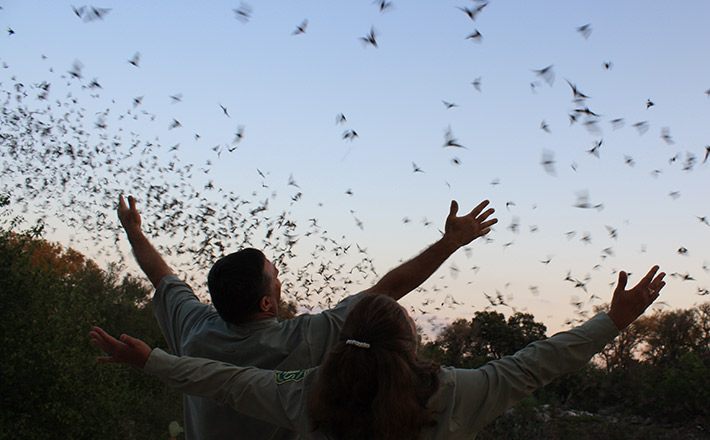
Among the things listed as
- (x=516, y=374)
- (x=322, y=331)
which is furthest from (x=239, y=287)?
(x=516, y=374)

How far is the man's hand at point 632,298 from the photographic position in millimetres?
3021

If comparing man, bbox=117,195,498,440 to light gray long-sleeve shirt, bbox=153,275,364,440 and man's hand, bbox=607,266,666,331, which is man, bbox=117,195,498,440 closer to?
light gray long-sleeve shirt, bbox=153,275,364,440

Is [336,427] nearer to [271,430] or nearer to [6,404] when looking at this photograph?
[271,430]

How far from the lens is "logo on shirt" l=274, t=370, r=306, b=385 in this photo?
2.82 m

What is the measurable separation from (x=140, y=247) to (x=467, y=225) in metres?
2.31

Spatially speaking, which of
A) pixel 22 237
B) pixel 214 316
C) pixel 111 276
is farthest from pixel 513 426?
pixel 111 276

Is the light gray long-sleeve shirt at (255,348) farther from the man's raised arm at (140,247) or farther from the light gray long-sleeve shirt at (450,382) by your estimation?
the man's raised arm at (140,247)

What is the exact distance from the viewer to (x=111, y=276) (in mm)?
52281

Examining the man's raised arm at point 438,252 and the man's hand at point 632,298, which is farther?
the man's raised arm at point 438,252

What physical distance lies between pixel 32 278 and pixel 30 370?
A: 328cm

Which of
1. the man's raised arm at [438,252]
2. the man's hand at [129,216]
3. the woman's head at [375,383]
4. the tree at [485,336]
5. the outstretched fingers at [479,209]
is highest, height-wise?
the tree at [485,336]

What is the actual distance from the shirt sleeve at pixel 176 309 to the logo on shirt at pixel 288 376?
909 millimetres

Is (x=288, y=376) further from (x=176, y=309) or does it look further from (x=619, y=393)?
(x=619, y=393)

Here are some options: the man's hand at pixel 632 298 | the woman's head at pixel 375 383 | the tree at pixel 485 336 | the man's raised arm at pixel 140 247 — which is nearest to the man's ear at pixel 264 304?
the woman's head at pixel 375 383
